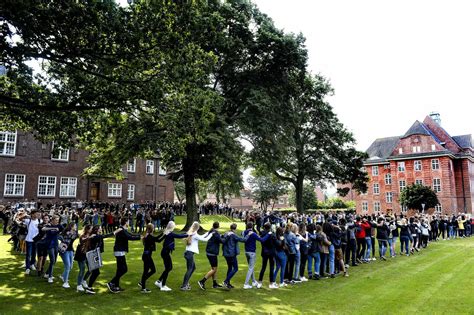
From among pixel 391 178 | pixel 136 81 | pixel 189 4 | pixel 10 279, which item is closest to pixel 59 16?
pixel 136 81

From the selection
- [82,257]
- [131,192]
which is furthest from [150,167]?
[82,257]

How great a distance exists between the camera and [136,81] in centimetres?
1287

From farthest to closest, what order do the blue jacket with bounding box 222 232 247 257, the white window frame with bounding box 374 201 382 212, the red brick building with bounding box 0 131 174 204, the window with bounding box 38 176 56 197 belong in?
1. the white window frame with bounding box 374 201 382 212
2. the window with bounding box 38 176 56 197
3. the red brick building with bounding box 0 131 174 204
4. the blue jacket with bounding box 222 232 247 257

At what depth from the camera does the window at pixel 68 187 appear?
38188mm

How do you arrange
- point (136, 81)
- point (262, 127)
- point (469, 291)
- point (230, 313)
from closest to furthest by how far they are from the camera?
point (230, 313) → point (469, 291) → point (136, 81) → point (262, 127)

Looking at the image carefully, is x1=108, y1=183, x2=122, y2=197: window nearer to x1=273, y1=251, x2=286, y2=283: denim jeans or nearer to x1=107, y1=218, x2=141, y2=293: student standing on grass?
x1=107, y1=218, x2=141, y2=293: student standing on grass

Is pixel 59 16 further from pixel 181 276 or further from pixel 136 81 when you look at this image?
pixel 181 276

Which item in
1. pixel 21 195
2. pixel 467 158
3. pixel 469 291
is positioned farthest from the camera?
pixel 467 158

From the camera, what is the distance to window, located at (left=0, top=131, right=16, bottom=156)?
3384 cm

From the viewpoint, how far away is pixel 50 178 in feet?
123

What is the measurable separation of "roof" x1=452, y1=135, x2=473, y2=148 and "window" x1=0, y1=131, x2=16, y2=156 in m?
64.9

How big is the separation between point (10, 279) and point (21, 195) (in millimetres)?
28662

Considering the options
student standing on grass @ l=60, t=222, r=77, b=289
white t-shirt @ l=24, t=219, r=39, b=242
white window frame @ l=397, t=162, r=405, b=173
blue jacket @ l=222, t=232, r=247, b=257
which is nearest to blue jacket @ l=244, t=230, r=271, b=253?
blue jacket @ l=222, t=232, r=247, b=257

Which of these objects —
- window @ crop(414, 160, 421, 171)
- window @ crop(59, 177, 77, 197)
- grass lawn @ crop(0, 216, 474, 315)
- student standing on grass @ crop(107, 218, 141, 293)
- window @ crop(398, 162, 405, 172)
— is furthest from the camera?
window @ crop(398, 162, 405, 172)
